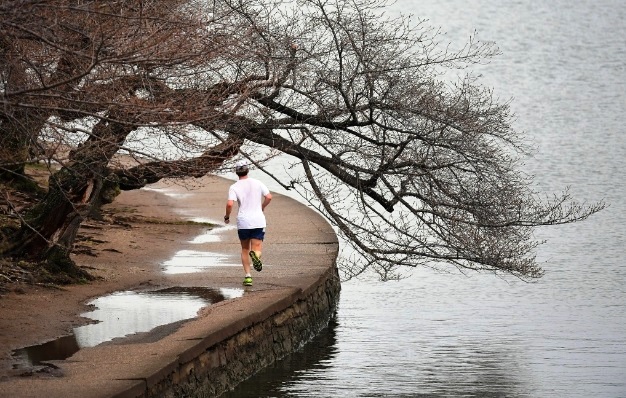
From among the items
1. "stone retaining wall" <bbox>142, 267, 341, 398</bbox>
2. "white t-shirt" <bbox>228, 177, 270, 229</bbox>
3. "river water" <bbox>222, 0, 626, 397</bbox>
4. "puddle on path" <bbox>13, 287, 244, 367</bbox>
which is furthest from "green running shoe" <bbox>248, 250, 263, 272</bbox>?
"river water" <bbox>222, 0, 626, 397</bbox>

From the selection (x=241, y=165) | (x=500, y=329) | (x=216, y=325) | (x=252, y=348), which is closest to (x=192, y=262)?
(x=241, y=165)

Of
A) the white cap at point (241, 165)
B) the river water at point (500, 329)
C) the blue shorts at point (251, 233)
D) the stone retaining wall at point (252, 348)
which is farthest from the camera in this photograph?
the blue shorts at point (251, 233)

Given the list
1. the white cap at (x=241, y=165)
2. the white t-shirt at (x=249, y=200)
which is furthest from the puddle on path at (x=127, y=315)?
the white cap at (x=241, y=165)

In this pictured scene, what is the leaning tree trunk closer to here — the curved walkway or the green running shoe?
the curved walkway

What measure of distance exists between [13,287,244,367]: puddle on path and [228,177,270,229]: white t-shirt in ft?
2.74

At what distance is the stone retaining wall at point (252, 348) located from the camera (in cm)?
1335

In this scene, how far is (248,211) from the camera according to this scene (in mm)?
17547

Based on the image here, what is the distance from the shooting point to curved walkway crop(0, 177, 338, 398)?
12078mm

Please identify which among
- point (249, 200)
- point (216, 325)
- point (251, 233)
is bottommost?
point (216, 325)

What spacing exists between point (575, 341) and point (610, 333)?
937 millimetres

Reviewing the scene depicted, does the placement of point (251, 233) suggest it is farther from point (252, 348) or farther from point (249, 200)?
point (252, 348)

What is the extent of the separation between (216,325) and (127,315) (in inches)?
61.1

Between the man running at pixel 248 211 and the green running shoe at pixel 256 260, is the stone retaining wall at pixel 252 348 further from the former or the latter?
the man running at pixel 248 211

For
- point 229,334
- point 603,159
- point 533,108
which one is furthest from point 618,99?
point 229,334
